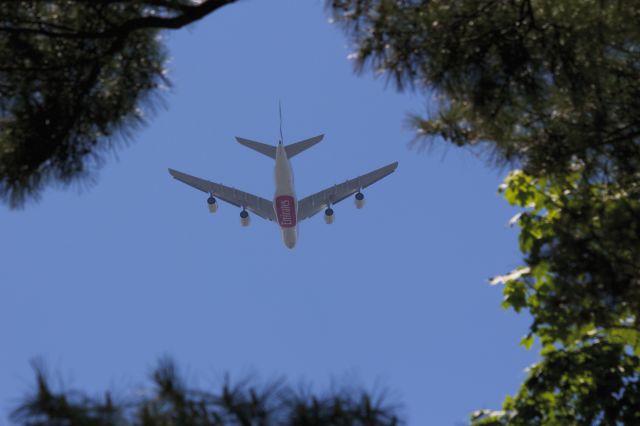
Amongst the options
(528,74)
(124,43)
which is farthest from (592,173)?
(124,43)

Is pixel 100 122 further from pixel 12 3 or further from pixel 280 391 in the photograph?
pixel 280 391

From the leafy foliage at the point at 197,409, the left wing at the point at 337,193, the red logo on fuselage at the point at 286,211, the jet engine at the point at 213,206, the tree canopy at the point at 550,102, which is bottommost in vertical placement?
the leafy foliage at the point at 197,409

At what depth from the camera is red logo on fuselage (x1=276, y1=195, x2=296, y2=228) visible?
44906 mm

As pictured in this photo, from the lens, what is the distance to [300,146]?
51.3m

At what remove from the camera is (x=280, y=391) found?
6.38 meters

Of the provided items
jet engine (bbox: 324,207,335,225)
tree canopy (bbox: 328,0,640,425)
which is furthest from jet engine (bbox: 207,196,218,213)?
tree canopy (bbox: 328,0,640,425)

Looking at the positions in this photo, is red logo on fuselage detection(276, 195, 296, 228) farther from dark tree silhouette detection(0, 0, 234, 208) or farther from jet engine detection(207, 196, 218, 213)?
dark tree silhouette detection(0, 0, 234, 208)

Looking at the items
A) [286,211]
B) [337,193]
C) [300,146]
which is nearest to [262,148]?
[300,146]

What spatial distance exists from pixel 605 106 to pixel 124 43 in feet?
17.7

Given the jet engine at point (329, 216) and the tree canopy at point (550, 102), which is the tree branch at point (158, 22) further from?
the jet engine at point (329, 216)

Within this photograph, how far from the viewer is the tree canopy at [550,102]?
10000 mm

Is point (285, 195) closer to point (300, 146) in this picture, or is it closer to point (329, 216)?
point (329, 216)

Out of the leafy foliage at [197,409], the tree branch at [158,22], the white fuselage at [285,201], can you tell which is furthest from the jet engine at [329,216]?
the leafy foliage at [197,409]

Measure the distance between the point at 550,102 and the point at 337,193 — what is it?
39826 mm
